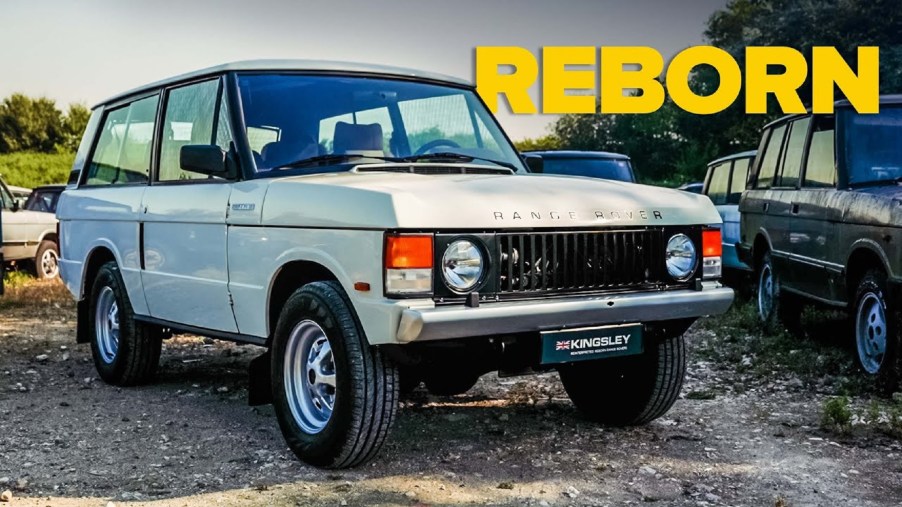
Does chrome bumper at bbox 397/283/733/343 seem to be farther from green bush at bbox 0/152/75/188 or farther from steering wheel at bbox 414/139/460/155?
green bush at bbox 0/152/75/188

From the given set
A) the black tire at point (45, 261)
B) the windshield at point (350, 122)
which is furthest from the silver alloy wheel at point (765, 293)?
the black tire at point (45, 261)

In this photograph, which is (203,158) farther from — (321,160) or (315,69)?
(315,69)

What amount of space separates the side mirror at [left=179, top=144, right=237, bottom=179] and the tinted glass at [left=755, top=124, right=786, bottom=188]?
19.2 ft

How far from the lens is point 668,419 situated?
6141mm

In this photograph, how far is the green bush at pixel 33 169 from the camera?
34.4 meters

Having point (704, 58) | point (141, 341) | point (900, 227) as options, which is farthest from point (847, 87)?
point (141, 341)

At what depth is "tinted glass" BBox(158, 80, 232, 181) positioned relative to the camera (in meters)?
5.90

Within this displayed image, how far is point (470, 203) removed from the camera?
455 cm

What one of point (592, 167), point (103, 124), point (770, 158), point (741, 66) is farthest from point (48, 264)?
point (741, 66)

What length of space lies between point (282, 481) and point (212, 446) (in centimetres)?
87

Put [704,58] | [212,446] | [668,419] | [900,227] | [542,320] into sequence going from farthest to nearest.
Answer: [704,58], [900,227], [668,419], [212,446], [542,320]

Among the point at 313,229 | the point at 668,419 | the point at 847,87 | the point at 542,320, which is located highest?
the point at 847,87

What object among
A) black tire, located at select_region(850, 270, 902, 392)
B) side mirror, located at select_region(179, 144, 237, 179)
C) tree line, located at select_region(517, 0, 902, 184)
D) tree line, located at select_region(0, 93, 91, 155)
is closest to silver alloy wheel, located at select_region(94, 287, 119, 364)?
side mirror, located at select_region(179, 144, 237, 179)

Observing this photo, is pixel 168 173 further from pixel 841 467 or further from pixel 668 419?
pixel 841 467
